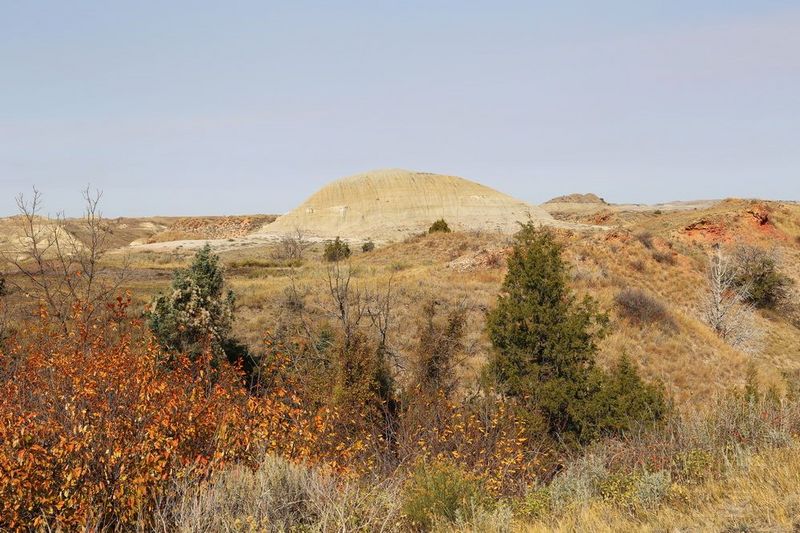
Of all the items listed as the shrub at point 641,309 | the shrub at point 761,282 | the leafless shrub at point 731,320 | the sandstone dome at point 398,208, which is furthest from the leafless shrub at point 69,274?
the sandstone dome at point 398,208

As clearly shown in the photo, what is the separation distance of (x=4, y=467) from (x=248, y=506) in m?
2.42

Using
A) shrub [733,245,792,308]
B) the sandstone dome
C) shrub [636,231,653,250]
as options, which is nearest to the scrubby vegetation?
shrub [636,231,653,250]

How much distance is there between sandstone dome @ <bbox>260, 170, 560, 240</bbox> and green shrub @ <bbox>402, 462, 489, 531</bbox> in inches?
2664

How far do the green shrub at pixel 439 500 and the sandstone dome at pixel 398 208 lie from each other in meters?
67.7

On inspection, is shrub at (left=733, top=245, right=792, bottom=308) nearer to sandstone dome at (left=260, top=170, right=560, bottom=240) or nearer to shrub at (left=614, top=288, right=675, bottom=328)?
shrub at (left=614, top=288, right=675, bottom=328)

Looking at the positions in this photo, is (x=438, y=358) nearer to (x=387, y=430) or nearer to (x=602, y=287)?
(x=387, y=430)

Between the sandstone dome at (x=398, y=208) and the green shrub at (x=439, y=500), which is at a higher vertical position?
the sandstone dome at (x=398, y=208)

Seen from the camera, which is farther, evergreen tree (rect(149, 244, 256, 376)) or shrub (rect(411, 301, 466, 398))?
evergreen tree (rect(149, 244, 256, 376))

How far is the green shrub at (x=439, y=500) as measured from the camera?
6.31 m

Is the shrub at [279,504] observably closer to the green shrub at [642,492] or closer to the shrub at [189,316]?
the green shrub at [642,492]

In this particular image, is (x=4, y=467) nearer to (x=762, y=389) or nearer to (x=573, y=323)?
(x=573, y=323)

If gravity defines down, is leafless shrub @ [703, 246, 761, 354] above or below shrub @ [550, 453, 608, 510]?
below

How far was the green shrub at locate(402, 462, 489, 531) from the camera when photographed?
6.31 m

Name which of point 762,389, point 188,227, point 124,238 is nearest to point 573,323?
point 762,389
